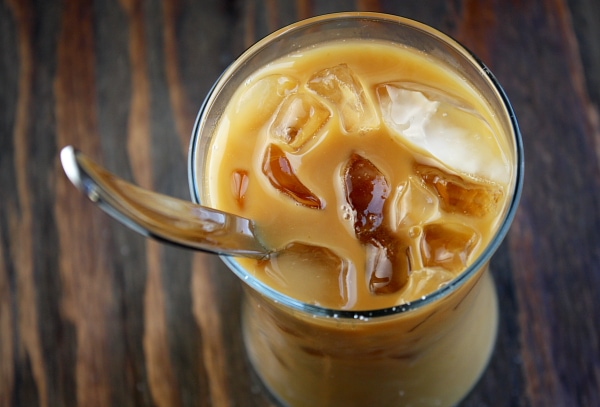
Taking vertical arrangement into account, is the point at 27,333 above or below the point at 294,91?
below

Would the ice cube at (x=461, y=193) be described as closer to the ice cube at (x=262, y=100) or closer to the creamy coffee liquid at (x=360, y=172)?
the creamy coffee liquid at (x=360, y=172)

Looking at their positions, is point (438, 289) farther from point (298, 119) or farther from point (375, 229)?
point (298, 119)

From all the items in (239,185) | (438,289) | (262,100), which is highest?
(262,100)

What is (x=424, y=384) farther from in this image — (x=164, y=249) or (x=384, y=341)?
(x=164, y=249)

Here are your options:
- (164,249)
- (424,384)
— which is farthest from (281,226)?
(164,249)

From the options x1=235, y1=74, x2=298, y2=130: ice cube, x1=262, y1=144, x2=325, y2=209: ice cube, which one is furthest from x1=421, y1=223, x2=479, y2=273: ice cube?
x1=235, y1=74, x2=298, y2=130: ice cube

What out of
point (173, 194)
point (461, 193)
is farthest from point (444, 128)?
point (173, 194)
